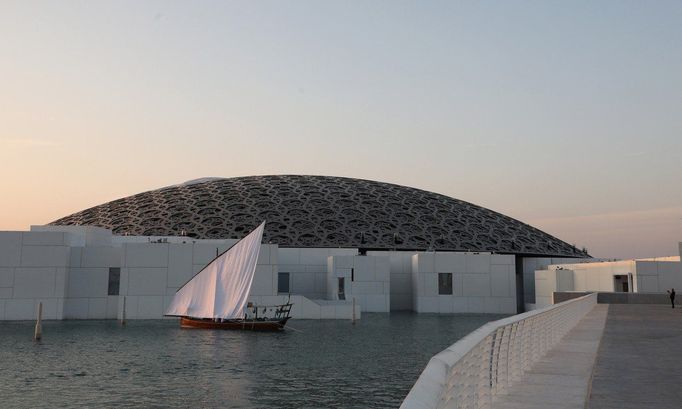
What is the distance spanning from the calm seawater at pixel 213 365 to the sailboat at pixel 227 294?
69.4 inches

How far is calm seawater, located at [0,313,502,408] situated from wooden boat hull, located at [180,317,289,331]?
1.14m

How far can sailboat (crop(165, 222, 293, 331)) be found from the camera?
45.2 meters

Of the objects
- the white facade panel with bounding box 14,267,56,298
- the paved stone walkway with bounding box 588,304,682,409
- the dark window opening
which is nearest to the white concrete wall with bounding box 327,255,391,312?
the dark window opening

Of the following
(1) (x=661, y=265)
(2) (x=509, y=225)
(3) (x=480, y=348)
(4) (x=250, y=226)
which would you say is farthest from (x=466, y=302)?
(3) (x=480, y=348)

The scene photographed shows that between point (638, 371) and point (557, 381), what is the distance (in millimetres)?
2738

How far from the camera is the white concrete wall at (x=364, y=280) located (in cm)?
6038

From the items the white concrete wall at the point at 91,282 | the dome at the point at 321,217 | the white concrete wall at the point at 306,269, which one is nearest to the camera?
the white concrete wall at the point at 91,282

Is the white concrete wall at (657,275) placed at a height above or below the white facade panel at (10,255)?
below

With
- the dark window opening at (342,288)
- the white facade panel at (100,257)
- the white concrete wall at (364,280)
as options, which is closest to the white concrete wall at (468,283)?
the white concrete wall at (364,280)

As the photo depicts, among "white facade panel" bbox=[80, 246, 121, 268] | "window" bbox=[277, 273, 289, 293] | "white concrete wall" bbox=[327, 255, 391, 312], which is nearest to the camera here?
"white facade panel" bbox=[80, 246, 121, 268]

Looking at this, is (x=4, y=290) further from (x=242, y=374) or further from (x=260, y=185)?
(x=260, y=185)

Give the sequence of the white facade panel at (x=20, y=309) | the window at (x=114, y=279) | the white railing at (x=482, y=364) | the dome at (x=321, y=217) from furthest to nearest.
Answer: the dome at (x=321, y=217), the window at (x=114, y=279), the white facade panel at (x=20, y=309), the white railing at (x=482, y=364)

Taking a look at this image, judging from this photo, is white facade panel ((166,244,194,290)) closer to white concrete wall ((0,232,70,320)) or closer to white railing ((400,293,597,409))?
white concrete wall ((0,232,70,320))

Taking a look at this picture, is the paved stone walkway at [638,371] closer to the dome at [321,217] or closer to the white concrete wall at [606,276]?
the white concrete wall at [606,276]
